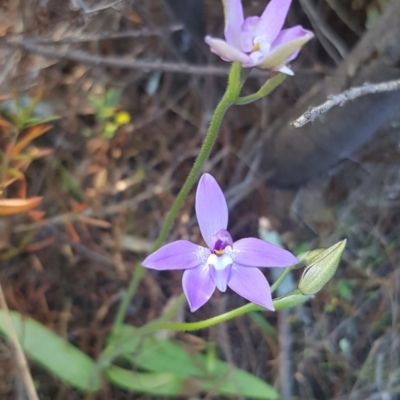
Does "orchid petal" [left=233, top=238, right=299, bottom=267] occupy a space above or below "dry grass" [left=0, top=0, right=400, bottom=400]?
above

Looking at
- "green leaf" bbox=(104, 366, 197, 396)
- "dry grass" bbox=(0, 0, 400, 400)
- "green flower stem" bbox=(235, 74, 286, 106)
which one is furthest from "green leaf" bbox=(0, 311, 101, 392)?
"green flower stem" bbox=(235, 74, 286, 106)

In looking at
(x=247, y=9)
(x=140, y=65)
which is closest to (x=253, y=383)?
(x=140, y=65)

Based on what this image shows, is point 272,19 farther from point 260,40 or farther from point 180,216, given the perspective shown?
point 180,216

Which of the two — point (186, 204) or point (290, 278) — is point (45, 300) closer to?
point (186, 204)

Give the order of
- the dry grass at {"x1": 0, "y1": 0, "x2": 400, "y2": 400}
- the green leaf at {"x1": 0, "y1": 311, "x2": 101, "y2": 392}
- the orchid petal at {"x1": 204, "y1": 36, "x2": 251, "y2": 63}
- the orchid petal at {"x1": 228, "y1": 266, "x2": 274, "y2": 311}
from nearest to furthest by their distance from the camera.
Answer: the orchid petal at {"x1": 204, "y1": 36, "x2": 251, "y2": 63} < the orchid petal at {"x1": 228, "y1": 266, "x2": 274, "y2": 311} < the green leaf at {"x1": 0, "y1": 311, "x2": 101, "y2": 392} < the dry grass at {"x1": 0, "y1": 0, "x2": 400, "y2": 400}

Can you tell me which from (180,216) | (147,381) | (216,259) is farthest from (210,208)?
(180,216)

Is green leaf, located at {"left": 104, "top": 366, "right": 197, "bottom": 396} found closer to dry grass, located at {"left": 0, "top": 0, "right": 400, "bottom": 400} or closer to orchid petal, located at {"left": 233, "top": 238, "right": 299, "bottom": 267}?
dry grass, located at {"left": 0, "top": 0, "right": 400, "bottom": 400}
